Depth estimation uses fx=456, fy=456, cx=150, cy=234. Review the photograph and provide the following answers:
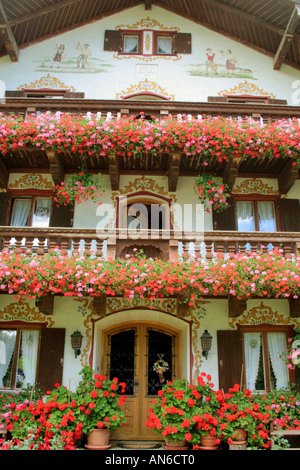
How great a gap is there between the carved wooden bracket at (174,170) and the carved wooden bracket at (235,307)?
3.45 metres

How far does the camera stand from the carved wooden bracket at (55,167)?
37.8 ft

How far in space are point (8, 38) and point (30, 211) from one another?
17.5 feet

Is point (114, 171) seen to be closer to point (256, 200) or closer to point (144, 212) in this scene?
point (144, 212)

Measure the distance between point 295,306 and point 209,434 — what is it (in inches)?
149

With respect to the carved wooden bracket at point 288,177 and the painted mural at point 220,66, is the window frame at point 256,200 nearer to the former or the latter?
the carved wooden bracket at point 288,177

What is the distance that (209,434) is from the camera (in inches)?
362

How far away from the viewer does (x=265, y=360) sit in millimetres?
11117

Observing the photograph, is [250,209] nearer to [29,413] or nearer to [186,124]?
[186,124]

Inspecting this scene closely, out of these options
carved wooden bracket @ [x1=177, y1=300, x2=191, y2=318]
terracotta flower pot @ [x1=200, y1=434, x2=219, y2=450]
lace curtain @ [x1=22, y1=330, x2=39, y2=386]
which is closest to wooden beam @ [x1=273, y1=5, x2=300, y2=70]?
carved wooden bracket @ [x1=177, y1=300, x2=191, y2=318]

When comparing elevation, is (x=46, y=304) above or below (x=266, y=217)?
below

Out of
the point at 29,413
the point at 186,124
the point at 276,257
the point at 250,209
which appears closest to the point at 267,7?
the point at 186,124

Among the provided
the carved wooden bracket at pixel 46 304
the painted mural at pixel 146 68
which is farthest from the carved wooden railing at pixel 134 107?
the carved wooden bracket at pixel 46 304

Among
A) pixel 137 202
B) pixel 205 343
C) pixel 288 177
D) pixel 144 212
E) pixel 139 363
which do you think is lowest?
pixel 139 363

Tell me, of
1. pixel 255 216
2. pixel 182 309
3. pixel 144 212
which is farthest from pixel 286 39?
pixel 182 309
